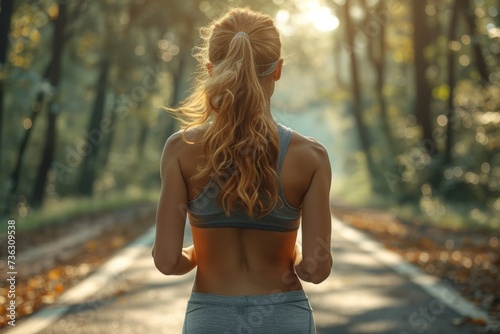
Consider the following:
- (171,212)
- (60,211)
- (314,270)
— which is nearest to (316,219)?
(314,270)

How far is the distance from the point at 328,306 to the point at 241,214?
21.7 ft

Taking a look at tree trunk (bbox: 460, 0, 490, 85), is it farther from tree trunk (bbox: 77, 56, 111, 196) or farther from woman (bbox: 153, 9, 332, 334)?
woman (bbox: 153, 9, 332, 334)

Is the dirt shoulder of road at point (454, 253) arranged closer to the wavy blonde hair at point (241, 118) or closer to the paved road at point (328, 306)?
the paved road at point (328, 306)

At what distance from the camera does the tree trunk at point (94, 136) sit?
3252 cm

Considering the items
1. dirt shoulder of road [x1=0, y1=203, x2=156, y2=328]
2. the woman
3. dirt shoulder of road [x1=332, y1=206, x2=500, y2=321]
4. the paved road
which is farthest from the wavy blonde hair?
dirt shoulder of road [x1=332, y1=206, x2=500, y2=321]

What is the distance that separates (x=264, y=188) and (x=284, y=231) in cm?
17

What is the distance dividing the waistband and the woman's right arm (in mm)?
109

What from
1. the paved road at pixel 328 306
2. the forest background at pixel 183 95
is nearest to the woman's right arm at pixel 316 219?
the paved road at pixel 328 306

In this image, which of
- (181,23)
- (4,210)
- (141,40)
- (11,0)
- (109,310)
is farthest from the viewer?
(141,40)

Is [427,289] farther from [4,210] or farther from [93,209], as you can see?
[93,209]

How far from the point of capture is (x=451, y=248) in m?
15.6

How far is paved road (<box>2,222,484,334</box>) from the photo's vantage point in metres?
7.90

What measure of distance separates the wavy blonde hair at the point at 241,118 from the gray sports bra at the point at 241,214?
0.08 ft

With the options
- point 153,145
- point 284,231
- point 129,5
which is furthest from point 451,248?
point 153,145
